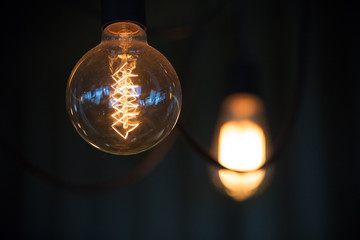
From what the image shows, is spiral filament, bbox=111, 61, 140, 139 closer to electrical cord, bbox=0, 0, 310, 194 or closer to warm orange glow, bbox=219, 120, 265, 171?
electrical cord, bbox=0, 0, 310, 194

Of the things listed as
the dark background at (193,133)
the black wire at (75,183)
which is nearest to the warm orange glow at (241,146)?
the black wire at (75,183)

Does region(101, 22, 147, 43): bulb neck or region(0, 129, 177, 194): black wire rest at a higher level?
region(101, 22, 147, 43): bulb neck

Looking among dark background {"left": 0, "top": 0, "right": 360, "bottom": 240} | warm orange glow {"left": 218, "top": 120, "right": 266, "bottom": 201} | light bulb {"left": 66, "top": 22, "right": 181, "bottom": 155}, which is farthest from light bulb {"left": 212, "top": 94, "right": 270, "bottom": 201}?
light bulb {"left": 66, "top": 22, "right": 181, "bottom": 155}

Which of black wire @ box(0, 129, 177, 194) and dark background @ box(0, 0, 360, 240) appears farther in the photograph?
dark background @ box(0, 0, 360, 240)

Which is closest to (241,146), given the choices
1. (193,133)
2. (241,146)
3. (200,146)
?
(241,146)

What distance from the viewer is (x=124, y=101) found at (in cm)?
46

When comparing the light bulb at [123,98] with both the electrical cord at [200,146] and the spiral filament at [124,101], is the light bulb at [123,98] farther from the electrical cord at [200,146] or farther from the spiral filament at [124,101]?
the electrical cord at [200,146]

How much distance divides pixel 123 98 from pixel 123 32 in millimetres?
101

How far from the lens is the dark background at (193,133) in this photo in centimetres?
154

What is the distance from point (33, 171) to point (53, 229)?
0.97 metres

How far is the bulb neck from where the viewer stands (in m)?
0.50

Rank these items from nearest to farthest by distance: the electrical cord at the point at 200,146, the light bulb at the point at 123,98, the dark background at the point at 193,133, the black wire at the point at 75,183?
1. the light bulb at the point at 123,98
2. the electrical cord at the point at 200,146
3. the black wire at the point at 75,183
4. the dark background at the point at 193,133

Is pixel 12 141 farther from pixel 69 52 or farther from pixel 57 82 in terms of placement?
pixel 69 52

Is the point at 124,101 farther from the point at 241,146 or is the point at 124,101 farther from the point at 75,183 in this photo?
the point at 241,146
